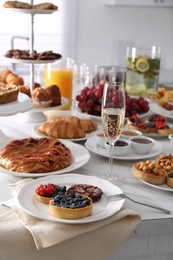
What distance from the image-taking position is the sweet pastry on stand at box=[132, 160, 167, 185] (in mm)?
1378

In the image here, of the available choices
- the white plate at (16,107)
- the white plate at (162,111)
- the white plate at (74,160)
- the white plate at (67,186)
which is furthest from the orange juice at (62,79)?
the white plate at (67,186)

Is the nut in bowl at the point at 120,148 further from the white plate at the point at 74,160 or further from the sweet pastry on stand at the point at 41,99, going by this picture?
the sweet pastry on stand at the point at 41,99

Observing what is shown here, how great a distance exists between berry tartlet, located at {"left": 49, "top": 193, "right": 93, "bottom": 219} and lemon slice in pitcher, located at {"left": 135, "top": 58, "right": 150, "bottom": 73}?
4.30 feet

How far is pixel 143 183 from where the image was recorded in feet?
4.69

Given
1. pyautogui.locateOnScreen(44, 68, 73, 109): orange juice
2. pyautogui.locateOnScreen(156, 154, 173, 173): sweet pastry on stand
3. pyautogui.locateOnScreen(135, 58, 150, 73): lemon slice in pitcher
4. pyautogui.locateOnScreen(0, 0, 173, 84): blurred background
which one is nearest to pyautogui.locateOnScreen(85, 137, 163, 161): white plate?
pyautogui.locateOnScreen(156, 154, 173, 173): sweet pastry on stand

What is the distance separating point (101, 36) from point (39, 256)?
3.81m

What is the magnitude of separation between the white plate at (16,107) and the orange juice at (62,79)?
18.9 inches

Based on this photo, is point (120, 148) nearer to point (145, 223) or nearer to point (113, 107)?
point (113, 107)

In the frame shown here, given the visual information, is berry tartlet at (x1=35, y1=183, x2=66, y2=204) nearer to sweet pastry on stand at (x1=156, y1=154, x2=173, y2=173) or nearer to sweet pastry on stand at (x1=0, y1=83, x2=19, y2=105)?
sweet pastry on stand at (x1=156, y1=154, x2=173, y2=173)

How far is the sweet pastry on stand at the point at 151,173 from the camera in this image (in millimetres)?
1378

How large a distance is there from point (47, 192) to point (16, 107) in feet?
1.68

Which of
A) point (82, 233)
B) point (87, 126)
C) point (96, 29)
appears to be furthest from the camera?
point (96, 29)

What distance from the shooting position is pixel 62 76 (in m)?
2.26

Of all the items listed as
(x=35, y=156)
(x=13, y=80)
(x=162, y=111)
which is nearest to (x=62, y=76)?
(x=13, y=80)
